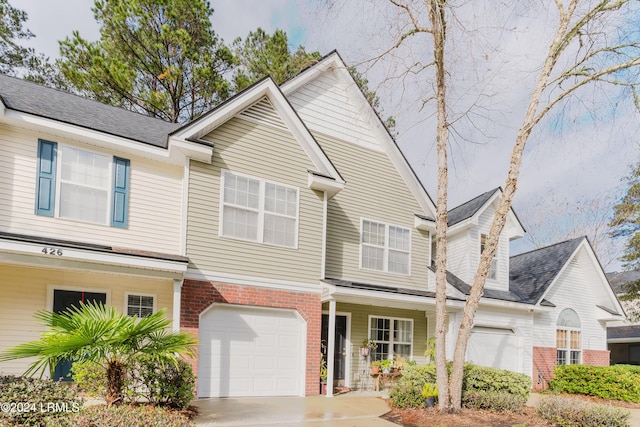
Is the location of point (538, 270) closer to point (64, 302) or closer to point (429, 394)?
point (429, 394)

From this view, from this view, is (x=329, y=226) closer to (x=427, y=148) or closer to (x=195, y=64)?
(x=427, y=148)

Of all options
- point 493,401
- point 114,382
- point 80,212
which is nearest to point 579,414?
point 493,401

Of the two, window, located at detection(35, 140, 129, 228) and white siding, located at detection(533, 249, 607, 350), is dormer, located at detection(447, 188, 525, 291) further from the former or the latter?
window, located at detection(35, 140, 129, 228)

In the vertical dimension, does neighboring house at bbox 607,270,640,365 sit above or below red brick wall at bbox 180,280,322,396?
below

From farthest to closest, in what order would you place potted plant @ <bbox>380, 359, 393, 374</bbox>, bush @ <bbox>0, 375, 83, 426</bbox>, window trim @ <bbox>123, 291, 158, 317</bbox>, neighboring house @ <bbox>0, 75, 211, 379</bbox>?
potted plant @ <bbox>380, 359, 393, 374</bbox>
window trim @ <bbox>123, 291, 158, 317</bbox>
neighboring house @ <bbox>0, 75, 211, 379</bbox>
bush @ <bbox>0, 375, 83, 426</bbox>

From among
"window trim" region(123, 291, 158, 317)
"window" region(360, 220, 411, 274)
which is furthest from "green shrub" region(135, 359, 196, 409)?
"window" region(360, 220, 411, 274)

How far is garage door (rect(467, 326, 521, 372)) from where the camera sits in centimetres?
1556

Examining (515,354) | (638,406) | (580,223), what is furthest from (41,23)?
(580,223)

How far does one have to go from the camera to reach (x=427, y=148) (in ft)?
38.9

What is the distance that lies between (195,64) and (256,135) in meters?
11.6

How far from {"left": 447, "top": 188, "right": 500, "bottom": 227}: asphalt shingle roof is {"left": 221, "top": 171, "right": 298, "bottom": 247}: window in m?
7.17

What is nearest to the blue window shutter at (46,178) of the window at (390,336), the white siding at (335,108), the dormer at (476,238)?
the white siding at (335,108)

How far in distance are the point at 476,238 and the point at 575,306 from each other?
5.83m

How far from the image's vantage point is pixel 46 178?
33.4ft
